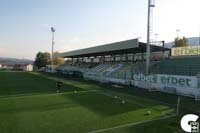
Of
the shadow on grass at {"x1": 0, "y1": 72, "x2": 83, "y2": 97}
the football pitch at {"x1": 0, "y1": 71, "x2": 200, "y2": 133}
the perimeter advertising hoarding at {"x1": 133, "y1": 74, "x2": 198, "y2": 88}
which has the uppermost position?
the perimeter advertising hoarding at {"x1": 133, "y1": 74, "x2": 198, "y2": 88}

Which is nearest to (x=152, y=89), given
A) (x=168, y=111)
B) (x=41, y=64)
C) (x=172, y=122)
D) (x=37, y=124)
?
(x=168, y=111)

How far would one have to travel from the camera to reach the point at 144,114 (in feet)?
42.3

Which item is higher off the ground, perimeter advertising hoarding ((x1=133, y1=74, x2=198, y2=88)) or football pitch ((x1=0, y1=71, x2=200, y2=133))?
perimeter advertising hoarding ((x1=133, y1=74, x2=198, y2=88))

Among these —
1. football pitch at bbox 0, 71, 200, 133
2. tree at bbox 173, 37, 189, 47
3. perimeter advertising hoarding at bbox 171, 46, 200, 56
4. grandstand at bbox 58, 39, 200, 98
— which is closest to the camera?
football pitch at bbox 0, 71, 200, 133

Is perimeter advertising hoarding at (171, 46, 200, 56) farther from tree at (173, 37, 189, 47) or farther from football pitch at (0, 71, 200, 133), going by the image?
tree at (173, 37, 189, 47)

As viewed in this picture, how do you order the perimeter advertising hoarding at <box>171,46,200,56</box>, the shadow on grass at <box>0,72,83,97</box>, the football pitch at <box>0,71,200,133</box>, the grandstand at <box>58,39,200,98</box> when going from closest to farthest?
the football pitch at <box>0,71,200,133</box>, the shadow on grass at <box>0,72,83,97</box>, the grandstand at <box>58,39,200,98</box>, the perimeter advertising hoarding at <box>171,46,200,56</box>

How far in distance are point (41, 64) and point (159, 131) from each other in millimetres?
103352

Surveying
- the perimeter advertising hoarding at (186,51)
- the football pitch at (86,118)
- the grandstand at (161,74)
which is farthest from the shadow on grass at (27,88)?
the perimeter advertising hoarding at (186,51)

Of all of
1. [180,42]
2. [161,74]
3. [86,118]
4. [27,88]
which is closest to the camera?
[86,118]

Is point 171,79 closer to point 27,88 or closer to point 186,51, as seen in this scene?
point 186,51

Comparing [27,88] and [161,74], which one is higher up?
[161,74]

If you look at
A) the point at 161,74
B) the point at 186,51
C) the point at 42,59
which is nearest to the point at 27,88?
the point at 161,74

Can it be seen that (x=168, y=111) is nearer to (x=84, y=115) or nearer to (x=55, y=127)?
(x=84, y=115)

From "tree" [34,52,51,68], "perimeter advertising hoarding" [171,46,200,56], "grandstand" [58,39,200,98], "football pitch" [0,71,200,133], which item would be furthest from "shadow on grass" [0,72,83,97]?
"tree" [34,52,51,68]
